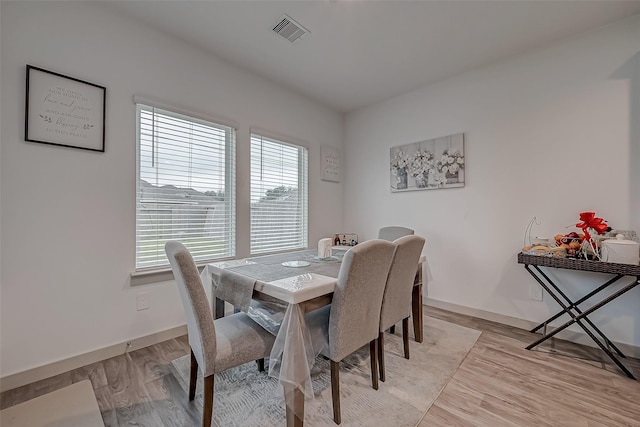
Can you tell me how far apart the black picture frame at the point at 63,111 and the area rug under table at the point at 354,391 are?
1.74 metres

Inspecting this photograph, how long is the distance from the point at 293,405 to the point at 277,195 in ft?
7.50

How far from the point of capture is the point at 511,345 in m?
2.21

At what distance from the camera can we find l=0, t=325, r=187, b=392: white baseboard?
163cm

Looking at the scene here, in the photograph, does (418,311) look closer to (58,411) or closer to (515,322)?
(515,322)

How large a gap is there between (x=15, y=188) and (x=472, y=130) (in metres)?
3.82

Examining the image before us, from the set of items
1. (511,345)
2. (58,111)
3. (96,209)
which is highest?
(58,111)

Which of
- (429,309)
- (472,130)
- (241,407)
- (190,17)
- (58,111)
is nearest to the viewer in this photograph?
(241,407)

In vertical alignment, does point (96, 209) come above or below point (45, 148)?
below

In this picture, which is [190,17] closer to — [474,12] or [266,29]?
[266,29]

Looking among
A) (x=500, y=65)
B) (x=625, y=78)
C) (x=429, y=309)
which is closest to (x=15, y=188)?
(x=429, y=309)

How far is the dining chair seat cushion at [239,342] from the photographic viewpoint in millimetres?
1284

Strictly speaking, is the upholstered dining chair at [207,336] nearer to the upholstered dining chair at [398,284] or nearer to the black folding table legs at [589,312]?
the upholstered dining chair at [398,284]

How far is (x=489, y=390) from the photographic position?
1.65 metres

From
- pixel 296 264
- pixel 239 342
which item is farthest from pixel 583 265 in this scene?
pixel 239 342
